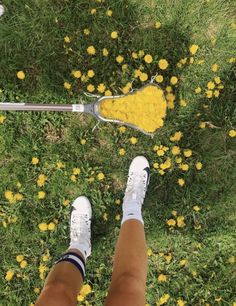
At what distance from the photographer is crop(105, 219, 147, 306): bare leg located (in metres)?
2.09

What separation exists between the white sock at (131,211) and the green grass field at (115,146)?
19 cm

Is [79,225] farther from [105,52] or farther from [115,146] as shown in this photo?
[105,52]

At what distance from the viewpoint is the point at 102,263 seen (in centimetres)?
307

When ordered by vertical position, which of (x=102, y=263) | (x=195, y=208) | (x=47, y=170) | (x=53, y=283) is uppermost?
(x=47, y=170)

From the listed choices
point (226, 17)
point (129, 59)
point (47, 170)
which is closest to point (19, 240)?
point (47, 170)

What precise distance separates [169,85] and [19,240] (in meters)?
1.65

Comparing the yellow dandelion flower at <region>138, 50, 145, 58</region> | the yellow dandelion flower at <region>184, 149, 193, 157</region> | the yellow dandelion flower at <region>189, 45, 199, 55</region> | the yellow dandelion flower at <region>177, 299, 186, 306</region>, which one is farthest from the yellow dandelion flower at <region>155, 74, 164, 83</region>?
the yellow dandelion flower at <region>177, 299, 186, 306</region>

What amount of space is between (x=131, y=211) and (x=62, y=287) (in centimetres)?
78

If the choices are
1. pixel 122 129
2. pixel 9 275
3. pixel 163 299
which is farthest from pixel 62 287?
pixel 122 129

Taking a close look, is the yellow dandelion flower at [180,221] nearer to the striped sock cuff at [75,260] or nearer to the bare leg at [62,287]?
the striped sock cuff at [75,260]

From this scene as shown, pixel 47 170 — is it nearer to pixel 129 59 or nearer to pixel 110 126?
pixel 110 126

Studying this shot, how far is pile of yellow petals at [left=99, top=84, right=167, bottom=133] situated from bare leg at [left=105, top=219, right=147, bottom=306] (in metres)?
0.72

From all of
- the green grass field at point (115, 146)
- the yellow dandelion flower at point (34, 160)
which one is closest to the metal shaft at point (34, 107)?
the green grass field at point (115, 146)

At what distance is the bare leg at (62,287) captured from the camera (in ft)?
6.87
